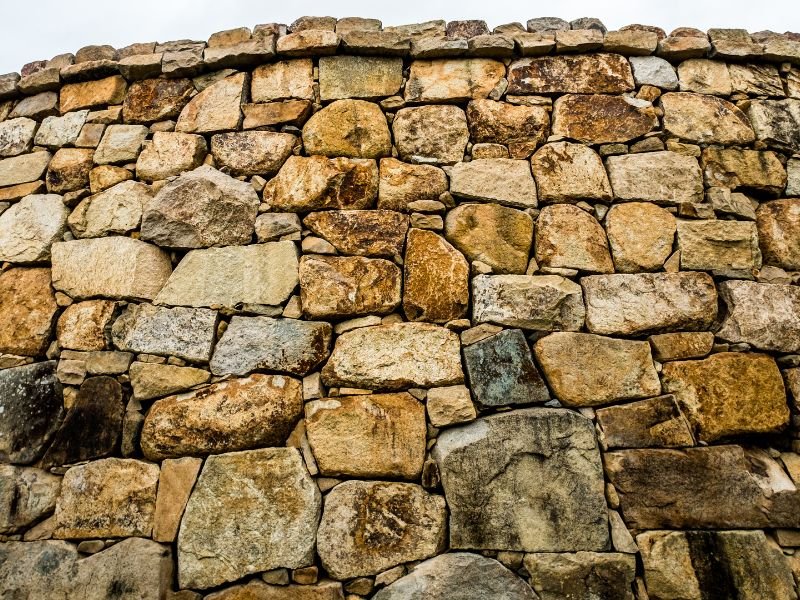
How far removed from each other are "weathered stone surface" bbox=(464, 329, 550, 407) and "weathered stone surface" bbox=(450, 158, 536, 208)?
74 centimetres

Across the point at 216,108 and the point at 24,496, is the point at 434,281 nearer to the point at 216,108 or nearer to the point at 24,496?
the point at 216,108

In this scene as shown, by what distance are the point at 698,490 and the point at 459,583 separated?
1.10m

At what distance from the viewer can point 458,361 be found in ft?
6.80

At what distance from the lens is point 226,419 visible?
2043 millimetres

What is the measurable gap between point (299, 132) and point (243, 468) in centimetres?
180

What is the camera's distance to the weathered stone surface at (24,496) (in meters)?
2.04

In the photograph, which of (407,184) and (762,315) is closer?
(762,315)

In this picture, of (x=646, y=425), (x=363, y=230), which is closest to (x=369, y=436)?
(x=363, y=230)

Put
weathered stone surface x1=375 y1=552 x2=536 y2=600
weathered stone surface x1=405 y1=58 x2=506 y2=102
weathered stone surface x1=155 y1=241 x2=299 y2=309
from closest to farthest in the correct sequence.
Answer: weathered stone surface x1=375 y1=552 x2=536 y2=600 < weathered stone surface x1=155 y1=241 x2=299 y2=309 < weathered stone surface x1=405 y1=58 x2=506 y2=102

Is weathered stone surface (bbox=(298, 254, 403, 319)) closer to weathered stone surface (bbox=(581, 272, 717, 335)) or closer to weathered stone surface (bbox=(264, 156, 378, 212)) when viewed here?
weathered stone surface (bbox=(264, 156, 378, 212))

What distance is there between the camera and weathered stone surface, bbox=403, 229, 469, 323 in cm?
215

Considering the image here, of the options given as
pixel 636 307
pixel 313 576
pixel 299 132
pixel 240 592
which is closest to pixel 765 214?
pixel 636 307

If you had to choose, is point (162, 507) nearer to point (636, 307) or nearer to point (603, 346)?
point (603, 346)

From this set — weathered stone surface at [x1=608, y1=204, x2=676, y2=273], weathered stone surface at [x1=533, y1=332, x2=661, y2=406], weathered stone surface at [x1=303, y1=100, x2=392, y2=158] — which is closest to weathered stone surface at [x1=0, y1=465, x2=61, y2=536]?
weathered stone surface at [x1=303, y1=100, x2=392, y2=158]
